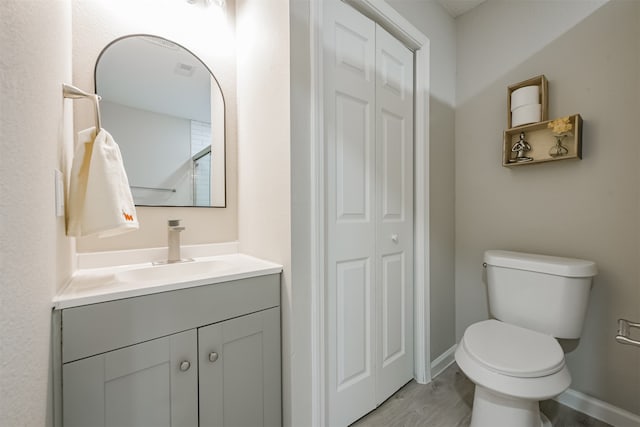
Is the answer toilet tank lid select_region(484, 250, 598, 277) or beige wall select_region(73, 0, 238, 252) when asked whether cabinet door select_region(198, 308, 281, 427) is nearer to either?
beige wall select_region(73, 0, 238, 252)

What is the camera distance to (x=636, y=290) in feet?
4.22

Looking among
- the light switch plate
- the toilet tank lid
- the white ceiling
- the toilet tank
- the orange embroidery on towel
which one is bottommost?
the toilet tank

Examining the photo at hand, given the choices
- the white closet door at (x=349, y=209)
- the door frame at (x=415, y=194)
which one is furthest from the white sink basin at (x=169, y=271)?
the white closet door at (x=349, y=209)

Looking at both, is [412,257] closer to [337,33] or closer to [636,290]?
[636,290]

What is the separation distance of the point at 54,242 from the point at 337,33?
134cm

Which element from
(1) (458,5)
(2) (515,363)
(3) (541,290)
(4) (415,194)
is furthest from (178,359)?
(1) (458,5)

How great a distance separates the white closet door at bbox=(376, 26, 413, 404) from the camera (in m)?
1.45

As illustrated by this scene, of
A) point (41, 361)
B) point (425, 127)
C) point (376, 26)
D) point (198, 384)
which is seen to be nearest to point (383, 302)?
point (198, 384)

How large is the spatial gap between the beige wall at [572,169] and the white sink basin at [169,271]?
1.71 metres

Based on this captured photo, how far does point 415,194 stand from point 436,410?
4.01 ft

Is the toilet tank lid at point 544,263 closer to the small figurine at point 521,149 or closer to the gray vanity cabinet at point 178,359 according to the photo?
the small figurine at point 521,149

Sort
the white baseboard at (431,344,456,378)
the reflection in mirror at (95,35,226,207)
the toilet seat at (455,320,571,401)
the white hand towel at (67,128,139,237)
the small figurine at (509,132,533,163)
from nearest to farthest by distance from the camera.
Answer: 1. the white hand towel at (67,128,139,237)
2. the toilet seat at (455,320,571,401)
3. the reflection in mirror at (95,35,226,207)
4. the small figurine at (509,132,533,163)
5. the white baseboard at (431,344,456,378)

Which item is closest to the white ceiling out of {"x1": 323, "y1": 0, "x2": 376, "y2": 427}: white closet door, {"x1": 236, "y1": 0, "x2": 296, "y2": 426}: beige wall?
{"x1": 323, "y1": 0, "x2": 376, "y2": 427}: white closet door

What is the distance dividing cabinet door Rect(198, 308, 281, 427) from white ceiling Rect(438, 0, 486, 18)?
7.40 ft
